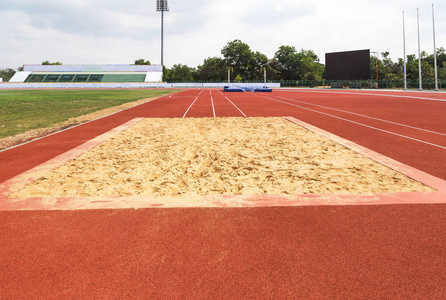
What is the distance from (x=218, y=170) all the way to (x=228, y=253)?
121 inches

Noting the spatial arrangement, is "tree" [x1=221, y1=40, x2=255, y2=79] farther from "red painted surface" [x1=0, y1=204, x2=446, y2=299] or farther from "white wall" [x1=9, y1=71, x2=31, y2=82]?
"red painted surface" [x1=0, y1=204, x2=446, y2=299]

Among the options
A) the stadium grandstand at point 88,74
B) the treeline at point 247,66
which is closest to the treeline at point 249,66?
the treeline at point 247,66

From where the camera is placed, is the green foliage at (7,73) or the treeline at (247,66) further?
the green foliage at (7,73)

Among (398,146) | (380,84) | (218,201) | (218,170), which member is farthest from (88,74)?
(218,201)

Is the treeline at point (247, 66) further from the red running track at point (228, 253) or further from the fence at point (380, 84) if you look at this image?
the red running track at point (228, 253)

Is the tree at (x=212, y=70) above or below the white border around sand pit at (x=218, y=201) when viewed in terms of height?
above

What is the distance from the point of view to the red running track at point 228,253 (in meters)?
2.65

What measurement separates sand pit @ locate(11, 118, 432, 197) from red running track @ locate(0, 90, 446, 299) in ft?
2.76

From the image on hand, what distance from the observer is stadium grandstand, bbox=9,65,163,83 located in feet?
267

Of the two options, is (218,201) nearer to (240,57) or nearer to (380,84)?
(380,84)

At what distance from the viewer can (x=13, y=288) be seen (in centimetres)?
267

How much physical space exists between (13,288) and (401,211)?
415 cm

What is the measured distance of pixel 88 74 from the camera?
8481cm

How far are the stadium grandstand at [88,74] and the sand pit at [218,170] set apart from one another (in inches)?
3020
